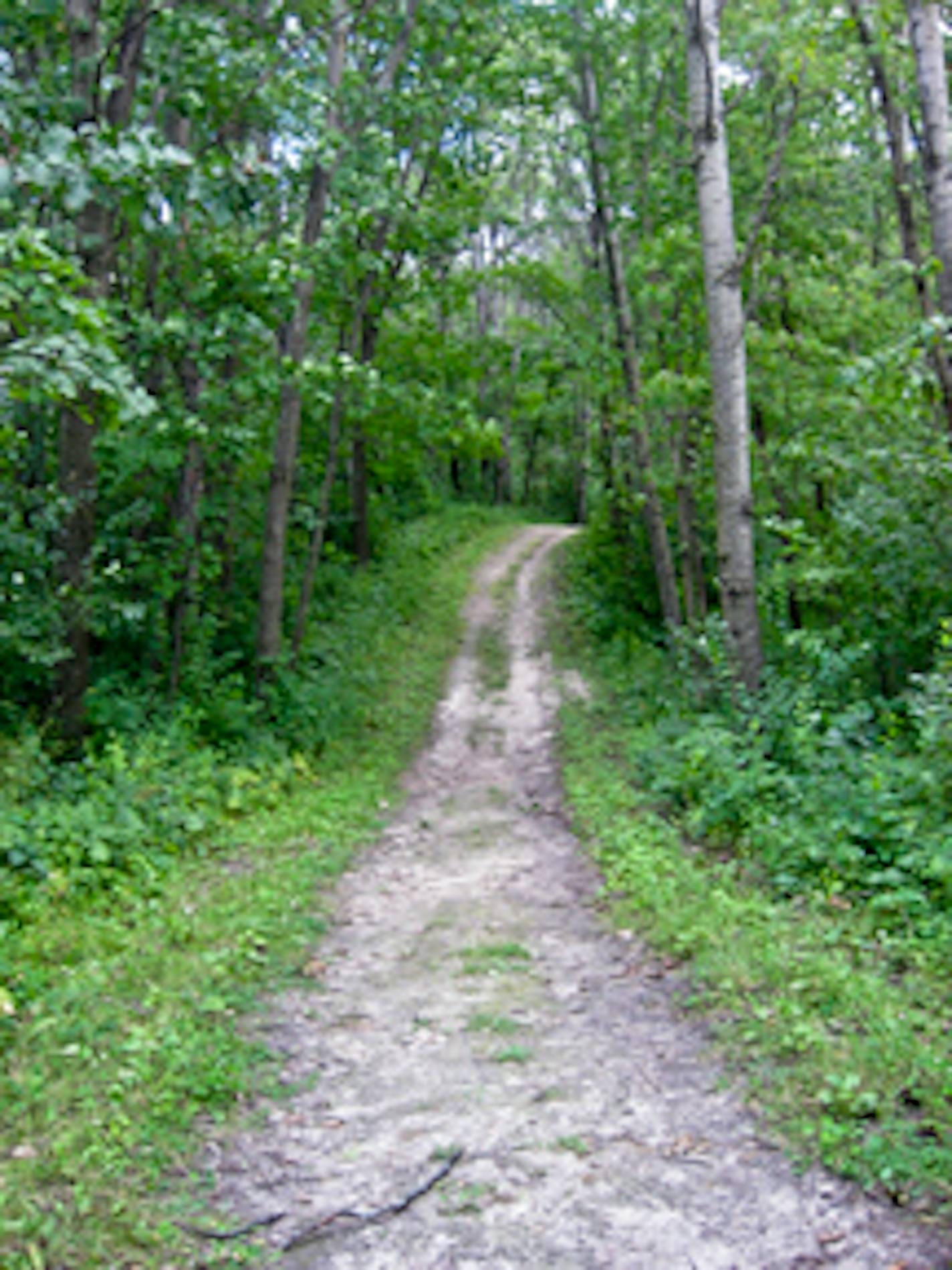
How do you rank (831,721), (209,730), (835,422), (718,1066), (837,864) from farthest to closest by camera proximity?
(835,422) → (209,730) → (831,721) → (837,864) → (718,1066)

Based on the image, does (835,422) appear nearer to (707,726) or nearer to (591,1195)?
(707,726)

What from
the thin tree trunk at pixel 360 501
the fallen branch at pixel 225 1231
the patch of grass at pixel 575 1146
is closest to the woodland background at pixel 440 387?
the patch of grass at pixel 575 1146

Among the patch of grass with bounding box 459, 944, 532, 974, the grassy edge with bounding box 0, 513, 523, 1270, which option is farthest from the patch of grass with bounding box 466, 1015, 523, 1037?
the grassy edge with bounding box 0, 513, 523, 1270

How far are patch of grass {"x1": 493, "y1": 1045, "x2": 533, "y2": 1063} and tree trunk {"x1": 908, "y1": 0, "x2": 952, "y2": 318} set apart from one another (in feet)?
23.3

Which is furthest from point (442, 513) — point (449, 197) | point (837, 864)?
point (837, 864)

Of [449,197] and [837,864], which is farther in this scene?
[449,197]

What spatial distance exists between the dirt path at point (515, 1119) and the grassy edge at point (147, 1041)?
0.25 meters

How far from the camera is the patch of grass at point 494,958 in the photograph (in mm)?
6238

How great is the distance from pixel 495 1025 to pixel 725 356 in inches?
264

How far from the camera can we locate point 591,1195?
152 inches

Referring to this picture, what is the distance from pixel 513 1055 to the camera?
5039 millimetres

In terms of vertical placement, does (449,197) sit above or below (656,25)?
below

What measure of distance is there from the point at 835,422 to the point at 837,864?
6.92m

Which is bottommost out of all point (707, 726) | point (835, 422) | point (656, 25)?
point (707, 726)
